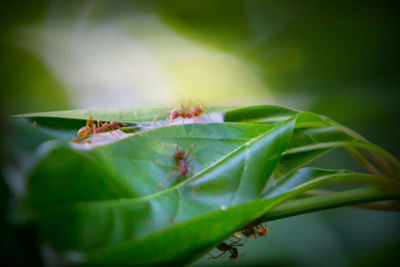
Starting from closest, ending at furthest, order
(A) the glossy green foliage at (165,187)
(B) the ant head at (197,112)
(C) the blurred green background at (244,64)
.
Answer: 1. (A) the glossy green foliage at (165,187)
2. (B) the ant head at (197,112)
3. (C) the blurred green background at (244,64)

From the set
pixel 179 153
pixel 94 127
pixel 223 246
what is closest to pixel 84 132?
pixel 94 127

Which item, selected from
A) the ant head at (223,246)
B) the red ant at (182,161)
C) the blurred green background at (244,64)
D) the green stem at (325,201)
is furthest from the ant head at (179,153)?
the blurred green background at (244,64)

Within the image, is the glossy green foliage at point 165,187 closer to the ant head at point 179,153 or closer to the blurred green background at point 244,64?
the ant head at point 179,153

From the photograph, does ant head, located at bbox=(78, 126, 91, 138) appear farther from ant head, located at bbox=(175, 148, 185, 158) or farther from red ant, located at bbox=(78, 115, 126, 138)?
ant head, located at bbox=(175, 148, 185, 158)

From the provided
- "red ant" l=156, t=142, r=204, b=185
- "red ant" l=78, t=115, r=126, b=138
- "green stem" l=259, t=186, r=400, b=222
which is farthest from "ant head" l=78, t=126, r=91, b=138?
"green stem" l=259, t=186, r=400, b=222

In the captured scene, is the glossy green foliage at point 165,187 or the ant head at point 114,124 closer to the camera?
the glossy green foliage at point 165,187
